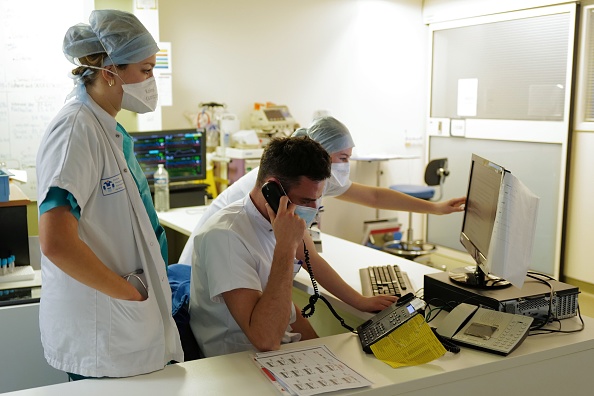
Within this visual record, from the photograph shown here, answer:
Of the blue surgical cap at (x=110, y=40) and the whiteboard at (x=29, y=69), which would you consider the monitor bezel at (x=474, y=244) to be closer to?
the blue surgical cap at (x=110, y=40)

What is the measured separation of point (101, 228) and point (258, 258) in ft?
1.71

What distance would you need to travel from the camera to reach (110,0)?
470cm

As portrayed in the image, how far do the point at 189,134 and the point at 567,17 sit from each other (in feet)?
9.84

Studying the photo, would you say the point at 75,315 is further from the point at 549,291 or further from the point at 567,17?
the point at 567,17

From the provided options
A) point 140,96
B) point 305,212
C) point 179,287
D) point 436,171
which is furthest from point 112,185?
point 436,171

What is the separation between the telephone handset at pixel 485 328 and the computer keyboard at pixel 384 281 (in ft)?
1.31

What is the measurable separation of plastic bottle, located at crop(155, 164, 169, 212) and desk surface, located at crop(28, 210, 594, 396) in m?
2.38

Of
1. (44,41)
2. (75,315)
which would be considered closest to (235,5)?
(44,41)

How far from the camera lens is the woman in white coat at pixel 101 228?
1.53m

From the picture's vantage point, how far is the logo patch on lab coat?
164 centimetres

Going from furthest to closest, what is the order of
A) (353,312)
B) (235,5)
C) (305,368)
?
1. (235,5)
2. (353,312)
3. (305,368)

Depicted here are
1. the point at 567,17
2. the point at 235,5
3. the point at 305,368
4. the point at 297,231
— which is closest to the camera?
the point at 305,368

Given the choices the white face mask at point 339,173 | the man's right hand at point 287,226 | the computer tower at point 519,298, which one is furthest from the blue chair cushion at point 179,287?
the computer tower at point 519,298

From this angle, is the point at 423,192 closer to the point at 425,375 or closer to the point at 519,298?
the point at 519,298
